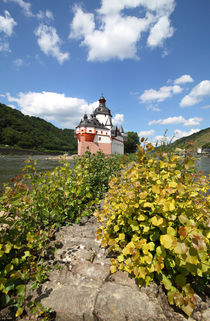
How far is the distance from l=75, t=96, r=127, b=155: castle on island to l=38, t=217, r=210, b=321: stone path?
82.7 ft

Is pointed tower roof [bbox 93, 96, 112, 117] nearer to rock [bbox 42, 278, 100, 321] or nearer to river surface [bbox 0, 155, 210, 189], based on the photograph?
river surface [bbox 0, 155, 210, 189]

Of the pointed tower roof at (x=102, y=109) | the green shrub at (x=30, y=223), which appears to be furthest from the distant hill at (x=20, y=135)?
the green shrub at (x=30, y=223)

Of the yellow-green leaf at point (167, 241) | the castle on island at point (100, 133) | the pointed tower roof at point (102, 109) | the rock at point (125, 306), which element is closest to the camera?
the yellow-green leaf at point (167, 241)

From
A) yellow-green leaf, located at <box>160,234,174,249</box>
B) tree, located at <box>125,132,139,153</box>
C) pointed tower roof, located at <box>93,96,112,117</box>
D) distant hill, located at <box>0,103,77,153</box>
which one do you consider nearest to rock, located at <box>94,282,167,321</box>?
yellow-green leaf, located at <box>160,234,174,249</box>

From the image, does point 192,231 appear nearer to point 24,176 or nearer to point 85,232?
point 85,232

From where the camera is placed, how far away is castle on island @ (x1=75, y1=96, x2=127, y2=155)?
31.8 metres

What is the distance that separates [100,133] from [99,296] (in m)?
33.8

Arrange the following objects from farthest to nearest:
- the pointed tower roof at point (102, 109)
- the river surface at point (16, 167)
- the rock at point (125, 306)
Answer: the pointed tower roof at point (102, 109), the river surface at point (16, 167), the rock at point (125, 306)

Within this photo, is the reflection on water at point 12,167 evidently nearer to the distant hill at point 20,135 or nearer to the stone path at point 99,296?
the stone path at point 99,296

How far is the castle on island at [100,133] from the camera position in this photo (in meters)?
31.8

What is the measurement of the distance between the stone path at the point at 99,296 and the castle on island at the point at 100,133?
82.7 feet

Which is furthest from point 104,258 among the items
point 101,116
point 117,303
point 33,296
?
point 101,116

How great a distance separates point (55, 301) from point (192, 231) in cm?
115

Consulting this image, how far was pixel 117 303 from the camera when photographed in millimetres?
1137
